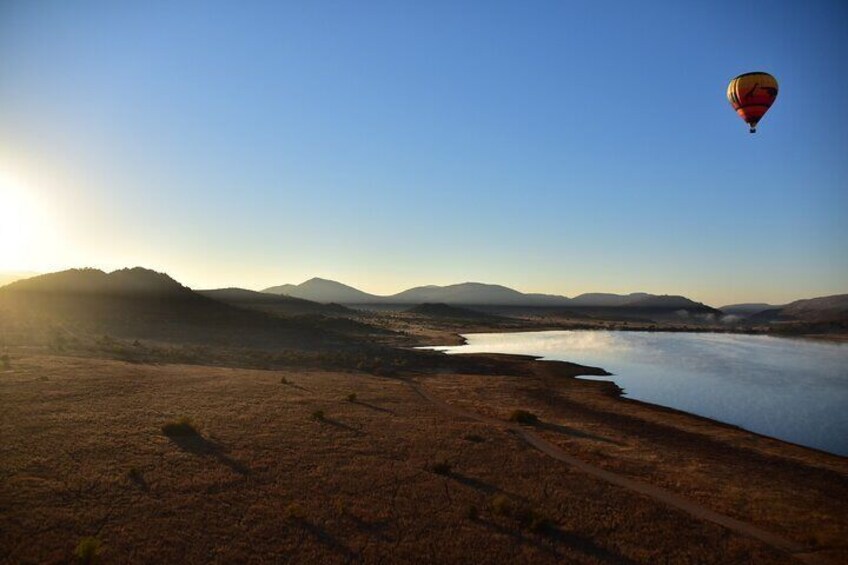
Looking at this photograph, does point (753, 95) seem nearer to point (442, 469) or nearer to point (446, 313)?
point (442, 469)

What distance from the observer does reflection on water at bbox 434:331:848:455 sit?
27.2 metres

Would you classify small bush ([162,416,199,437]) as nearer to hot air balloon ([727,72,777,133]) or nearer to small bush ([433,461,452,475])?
small bush ([433,461,452,475])

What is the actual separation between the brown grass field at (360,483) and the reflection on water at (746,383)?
4.95 metres

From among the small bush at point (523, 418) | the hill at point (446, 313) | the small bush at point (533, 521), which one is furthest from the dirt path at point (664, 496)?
the hill at point (446, 313)

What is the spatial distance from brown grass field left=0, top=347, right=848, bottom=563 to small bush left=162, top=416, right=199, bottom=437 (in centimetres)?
27

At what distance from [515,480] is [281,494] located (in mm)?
7043

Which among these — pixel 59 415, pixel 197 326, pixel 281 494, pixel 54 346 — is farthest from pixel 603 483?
pixel 197 326

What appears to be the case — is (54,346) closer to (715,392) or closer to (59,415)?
(59,415)

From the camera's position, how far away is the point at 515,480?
51.2ft

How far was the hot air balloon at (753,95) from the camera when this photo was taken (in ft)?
108

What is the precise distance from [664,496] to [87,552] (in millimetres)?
14798

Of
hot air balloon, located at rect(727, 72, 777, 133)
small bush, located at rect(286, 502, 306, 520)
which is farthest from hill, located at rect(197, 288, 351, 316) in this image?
small bush, located at rect(286, 502, 306, 520)

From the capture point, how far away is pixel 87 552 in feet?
32.0

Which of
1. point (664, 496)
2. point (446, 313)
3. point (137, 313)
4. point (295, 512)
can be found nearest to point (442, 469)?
point (295, 512)
